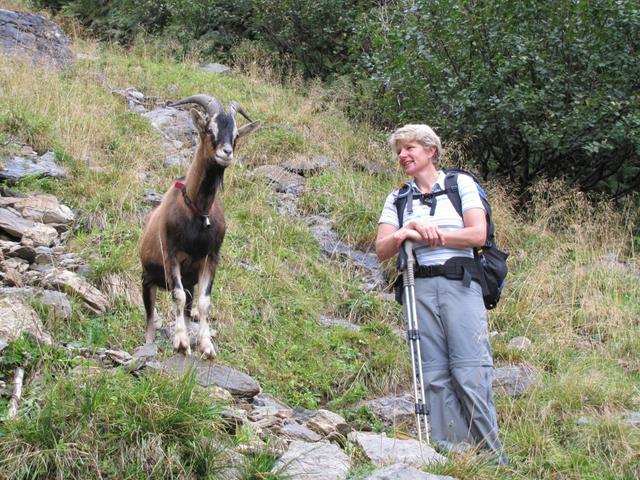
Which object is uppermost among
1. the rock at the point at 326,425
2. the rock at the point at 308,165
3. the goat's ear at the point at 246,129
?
the goat's ear at the point at 246,129

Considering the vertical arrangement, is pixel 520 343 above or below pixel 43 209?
below

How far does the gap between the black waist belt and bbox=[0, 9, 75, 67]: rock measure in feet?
34.2

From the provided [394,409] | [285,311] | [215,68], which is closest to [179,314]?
[394,409]

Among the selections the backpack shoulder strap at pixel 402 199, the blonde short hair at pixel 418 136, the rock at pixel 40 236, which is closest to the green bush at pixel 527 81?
the blonde short hair at pixel 418 136

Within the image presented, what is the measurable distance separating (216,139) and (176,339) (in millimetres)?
1443

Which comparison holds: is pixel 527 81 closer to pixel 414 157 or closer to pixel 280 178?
pixel 280 178

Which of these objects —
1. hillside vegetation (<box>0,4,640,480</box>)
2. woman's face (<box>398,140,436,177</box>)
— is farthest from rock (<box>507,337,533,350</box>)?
woman's face (<box>398,140,436,177</box>)

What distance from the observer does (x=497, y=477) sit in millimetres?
4000

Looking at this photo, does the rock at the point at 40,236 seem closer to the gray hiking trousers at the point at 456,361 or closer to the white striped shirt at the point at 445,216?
the white striped shirt at the point at 445,216

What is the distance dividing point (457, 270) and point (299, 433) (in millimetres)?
1399

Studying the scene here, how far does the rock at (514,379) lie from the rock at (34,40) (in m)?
9.85

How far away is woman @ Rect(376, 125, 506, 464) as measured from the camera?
4.57 meters

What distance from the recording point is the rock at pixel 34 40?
1338 cm

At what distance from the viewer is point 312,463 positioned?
3947 mm
